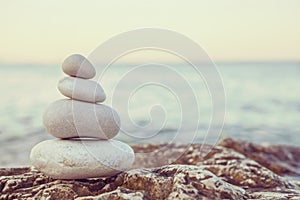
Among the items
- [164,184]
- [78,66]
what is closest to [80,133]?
[78,66]

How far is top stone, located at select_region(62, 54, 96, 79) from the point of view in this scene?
3293 mm

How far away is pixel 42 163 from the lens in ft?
10.6

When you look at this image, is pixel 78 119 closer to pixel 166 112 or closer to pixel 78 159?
pixel 78 159

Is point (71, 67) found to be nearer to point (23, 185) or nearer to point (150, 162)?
point (23, 185)

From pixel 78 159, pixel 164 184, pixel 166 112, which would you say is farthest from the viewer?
pixel 166 112

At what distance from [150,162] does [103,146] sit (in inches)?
98.5

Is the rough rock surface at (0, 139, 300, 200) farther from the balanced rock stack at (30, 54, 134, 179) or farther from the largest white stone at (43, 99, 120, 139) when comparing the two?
the largest white stone at (43, 99, 120, 139)

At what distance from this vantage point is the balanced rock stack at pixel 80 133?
10.4 feet

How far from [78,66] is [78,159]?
75 centimetres

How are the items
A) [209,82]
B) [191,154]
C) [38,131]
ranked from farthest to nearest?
1. [38,131]
2. [209,82]
3. [191,154]

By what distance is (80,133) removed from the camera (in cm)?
328

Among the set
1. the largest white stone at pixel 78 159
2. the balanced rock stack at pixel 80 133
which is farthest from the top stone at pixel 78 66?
the largest white stone at pixel 78 159

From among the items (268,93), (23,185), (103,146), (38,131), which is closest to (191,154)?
(103,146)

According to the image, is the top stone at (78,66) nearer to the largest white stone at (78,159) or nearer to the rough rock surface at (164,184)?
the largest white stone at (78,159)
